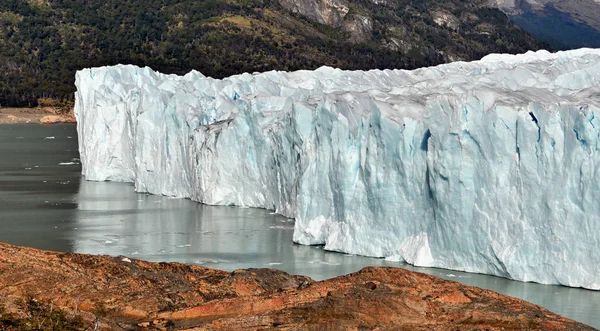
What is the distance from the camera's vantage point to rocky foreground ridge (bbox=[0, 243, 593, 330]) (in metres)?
9.41

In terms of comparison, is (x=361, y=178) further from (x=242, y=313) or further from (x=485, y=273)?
(x=242, y=313)

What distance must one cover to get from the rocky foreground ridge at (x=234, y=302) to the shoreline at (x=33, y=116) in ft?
186

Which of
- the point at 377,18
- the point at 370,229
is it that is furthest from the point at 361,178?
the point at 377,18

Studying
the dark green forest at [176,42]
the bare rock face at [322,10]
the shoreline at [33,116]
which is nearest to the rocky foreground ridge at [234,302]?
the shoreline at [33,116]

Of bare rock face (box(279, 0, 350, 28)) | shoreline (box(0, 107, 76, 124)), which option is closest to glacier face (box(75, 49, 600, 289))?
shoreline (box(0, 107, 76, 124))

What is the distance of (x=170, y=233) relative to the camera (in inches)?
843

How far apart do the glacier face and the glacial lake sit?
1.43ft

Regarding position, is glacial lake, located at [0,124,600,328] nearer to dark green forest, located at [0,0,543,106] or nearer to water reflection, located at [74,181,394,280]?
water reflection, located at [74,181,394,280]

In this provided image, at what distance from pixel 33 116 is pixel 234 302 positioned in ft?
201

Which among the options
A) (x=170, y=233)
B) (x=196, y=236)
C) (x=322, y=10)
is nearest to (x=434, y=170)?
(x=196, y=236)

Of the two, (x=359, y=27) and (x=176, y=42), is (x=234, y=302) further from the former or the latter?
(x=359, y=27)

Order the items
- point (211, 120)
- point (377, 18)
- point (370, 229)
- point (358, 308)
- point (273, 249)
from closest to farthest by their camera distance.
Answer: point (358, 308)
point (370, 229)
point (273, 249)
point (211, 120)
point (377, 18)

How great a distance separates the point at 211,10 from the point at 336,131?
76.5m

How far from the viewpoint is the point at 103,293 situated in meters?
10.4
